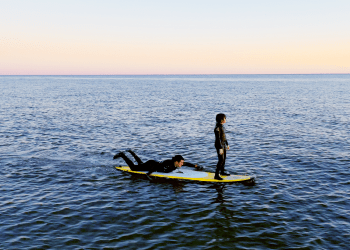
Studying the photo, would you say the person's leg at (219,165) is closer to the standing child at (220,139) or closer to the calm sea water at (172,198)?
the standing child at (220,139)

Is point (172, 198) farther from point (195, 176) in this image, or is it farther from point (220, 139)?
Result: point (220, 139)

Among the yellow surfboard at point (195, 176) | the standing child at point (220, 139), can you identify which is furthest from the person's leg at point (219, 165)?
the yellow surfboard at point (195, 176)

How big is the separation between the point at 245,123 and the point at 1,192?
87.6 ft

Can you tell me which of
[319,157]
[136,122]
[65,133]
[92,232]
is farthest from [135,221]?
[136,122]

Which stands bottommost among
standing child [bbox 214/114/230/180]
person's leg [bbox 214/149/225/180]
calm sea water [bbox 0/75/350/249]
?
calm sea water [bbox 0/75/350/249]

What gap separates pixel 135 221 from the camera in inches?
448

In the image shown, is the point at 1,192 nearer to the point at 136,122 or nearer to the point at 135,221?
the point at 135,221

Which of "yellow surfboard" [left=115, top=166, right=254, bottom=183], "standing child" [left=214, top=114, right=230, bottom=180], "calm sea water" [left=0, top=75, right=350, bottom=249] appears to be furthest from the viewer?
"yellow surfboard" [left=115, top=166, right=254, bottom=183]

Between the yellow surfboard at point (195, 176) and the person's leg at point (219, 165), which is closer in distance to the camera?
the person's leg at point (219, 165)

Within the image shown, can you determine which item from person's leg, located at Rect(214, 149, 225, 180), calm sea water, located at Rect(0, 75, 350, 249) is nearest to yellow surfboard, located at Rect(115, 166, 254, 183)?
person's leg, located at Rect(214, 149, 225, 180)

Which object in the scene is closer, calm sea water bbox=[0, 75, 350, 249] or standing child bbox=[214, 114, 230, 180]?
calm sea water bbox=[0, 75, 350, 249]

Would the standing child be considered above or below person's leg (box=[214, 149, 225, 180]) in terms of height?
above

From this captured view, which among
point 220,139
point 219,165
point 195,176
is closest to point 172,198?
point 195,176

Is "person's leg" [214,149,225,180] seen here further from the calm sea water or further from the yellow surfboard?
the calm sea water
